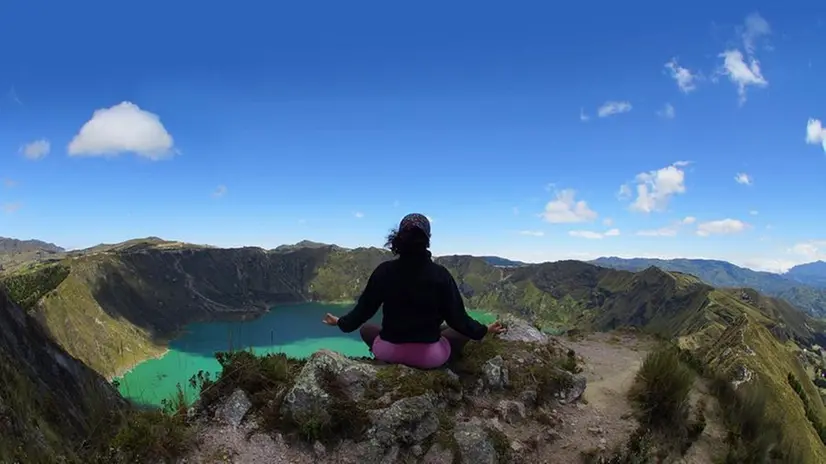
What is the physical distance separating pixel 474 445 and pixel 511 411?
1414 millimetres

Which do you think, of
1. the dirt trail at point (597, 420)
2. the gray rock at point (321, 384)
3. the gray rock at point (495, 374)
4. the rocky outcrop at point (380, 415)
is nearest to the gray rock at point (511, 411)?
the rocky outcrop at point (380, 415)

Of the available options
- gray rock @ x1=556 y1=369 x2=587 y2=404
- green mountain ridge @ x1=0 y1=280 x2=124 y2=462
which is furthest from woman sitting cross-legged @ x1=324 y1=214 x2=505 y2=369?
green mountain ridge @ x1=0 y1=280 x2=124 y2=462

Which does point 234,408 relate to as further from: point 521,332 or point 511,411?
point 521,332

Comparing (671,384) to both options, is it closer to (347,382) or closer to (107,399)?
(347,382)

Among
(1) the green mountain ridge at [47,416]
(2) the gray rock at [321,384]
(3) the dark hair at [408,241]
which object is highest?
(3) the dark hair at [408,241]

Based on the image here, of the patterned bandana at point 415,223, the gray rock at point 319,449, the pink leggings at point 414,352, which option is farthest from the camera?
the pink leggings at point 414,352

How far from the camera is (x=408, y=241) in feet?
21.8

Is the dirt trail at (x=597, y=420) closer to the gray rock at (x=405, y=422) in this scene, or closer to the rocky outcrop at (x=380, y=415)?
the rocky outcrop at (x=380, y=415)

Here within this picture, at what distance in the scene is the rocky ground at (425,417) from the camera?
595 cm

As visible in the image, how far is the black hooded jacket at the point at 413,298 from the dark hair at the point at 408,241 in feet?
0.33

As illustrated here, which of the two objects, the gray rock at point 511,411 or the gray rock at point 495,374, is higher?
the gray rock at point 495,374

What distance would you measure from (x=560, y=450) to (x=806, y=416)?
24.1m

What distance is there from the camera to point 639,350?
56.9 ft

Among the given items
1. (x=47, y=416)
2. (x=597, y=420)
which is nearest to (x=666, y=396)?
(x=597, y=420)
